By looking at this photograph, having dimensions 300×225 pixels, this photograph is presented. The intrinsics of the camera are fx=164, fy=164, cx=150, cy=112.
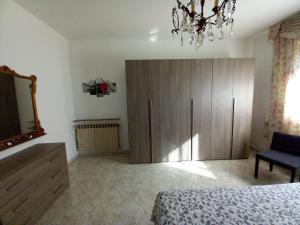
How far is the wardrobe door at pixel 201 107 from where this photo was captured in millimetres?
3021

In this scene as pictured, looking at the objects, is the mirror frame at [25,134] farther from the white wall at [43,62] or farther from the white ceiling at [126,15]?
the white ceiling at [126,15]

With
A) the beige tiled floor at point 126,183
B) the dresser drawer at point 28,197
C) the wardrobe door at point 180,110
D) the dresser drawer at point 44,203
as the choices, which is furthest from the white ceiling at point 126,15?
the beige tiled floor at point 126,183

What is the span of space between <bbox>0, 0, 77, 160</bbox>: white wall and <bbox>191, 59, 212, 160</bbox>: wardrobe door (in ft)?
8.12

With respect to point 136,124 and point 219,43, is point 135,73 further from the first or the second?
point 219,43

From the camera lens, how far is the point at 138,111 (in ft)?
10.1

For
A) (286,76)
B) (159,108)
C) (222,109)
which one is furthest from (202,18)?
(286,76)

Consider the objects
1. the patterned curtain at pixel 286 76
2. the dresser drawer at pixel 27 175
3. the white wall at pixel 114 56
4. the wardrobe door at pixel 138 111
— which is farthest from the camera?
the white wall at pixel 114 56

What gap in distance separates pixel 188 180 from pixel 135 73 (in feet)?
6.63

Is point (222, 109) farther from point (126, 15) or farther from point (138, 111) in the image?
point (126, 15)

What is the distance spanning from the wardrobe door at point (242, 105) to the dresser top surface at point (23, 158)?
3.09m

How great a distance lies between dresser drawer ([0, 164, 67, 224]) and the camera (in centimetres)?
145

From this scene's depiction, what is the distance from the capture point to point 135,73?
117 inches

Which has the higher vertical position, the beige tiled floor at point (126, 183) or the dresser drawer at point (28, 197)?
the dresser drawer at point (28, 197)

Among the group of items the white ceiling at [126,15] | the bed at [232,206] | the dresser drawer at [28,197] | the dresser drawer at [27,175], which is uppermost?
the white ceiling at [126,15]
